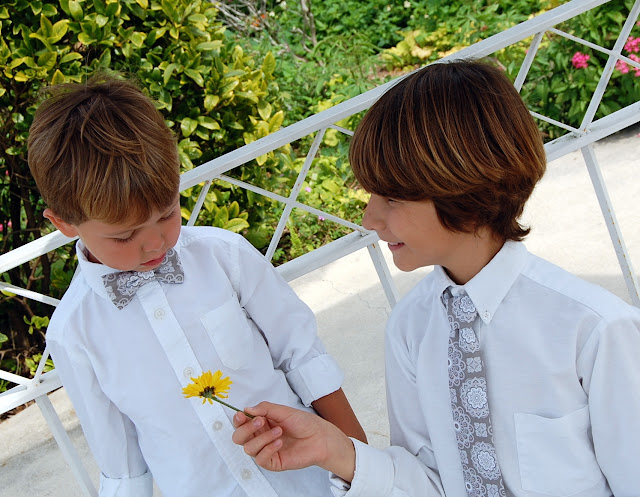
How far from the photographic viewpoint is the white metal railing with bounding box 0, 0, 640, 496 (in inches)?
76.6

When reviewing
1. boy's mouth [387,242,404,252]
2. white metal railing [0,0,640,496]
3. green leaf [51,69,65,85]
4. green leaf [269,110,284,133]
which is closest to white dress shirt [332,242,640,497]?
boy's mouth [387,242,404,252]

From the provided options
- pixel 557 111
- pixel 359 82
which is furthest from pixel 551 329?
pixel 359 82

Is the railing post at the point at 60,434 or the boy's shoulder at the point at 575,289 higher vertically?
the boy's shoulder at the point at 575,289

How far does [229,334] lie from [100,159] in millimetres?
463

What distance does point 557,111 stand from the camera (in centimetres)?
461

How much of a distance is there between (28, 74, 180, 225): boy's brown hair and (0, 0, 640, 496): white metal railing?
377mm

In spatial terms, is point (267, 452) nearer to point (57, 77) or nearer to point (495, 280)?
point (495, 280)

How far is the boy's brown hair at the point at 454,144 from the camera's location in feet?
4.26

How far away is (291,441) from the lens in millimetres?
1434

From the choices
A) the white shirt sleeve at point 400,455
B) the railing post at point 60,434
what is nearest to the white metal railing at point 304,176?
the railing post at point 60,434

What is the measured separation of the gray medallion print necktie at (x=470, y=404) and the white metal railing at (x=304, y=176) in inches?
28.0

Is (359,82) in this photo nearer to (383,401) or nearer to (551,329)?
(383,401)

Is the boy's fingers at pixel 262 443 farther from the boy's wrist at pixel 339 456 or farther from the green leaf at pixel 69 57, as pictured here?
the green leaf at pixel 69 57

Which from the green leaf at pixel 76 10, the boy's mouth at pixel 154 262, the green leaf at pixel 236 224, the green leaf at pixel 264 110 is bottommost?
the green leaf at pixel 236 224
